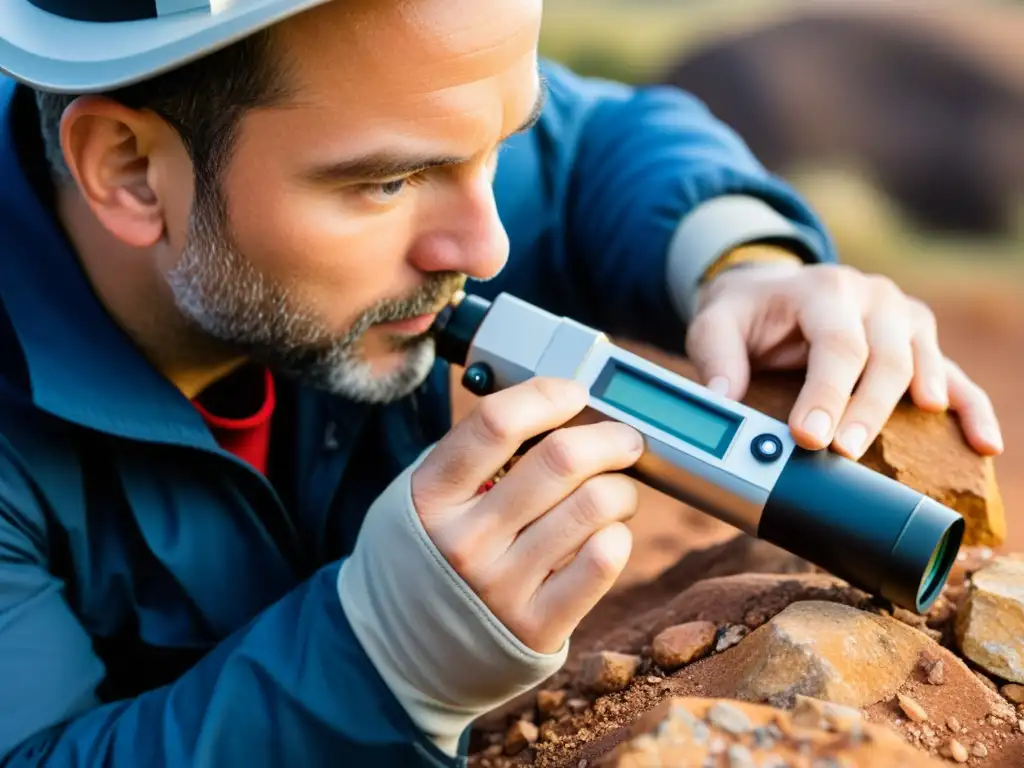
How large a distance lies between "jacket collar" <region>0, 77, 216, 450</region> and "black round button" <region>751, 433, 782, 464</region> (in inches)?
35.0

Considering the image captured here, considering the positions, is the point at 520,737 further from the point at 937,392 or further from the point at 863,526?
the point at 937,392

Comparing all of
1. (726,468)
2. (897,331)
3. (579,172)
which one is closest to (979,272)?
(579,172)

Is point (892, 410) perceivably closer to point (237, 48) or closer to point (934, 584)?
point (934, 584)

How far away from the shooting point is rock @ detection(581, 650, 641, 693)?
1557 millimetres

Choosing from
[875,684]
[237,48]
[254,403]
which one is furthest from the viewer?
[254,403]

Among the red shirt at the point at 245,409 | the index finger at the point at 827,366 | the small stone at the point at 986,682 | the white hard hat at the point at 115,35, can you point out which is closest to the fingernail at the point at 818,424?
the index finger at the point at 827,366

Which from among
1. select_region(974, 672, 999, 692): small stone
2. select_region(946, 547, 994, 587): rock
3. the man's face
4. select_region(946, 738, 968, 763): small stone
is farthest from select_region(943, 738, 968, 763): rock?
the man's face

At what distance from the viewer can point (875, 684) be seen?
4.44ft

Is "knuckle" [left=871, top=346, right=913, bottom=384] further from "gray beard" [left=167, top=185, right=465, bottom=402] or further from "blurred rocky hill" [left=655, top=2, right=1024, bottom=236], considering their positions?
"blurred rocky hill" [left=655, top=2, right=1024, bottom=236]

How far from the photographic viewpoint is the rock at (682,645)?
1.52m

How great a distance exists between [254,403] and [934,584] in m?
1.29

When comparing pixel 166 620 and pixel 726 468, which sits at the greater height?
pixel 726 468

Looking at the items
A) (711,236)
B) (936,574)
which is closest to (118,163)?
(711,236)

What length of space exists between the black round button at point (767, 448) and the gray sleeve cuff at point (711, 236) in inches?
26.8
